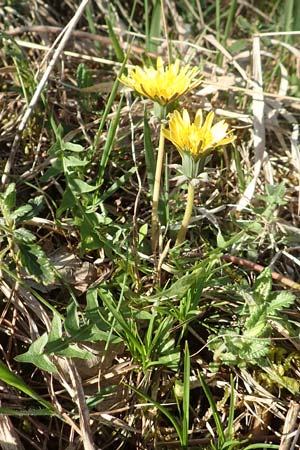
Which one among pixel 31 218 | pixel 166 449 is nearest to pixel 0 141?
pixel 31 218

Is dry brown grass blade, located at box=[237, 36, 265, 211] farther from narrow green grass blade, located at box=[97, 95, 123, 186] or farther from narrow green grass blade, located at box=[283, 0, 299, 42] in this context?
narrow green grass blade, located at box=[97, 95, 123, 186]

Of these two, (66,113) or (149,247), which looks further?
(66,113)

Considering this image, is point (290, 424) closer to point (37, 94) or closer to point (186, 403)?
point (186, 403)

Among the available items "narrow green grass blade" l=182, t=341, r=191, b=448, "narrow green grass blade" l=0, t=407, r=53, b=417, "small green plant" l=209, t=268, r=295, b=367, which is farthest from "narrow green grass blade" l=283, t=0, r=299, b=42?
"narrow green grass blade" l=0, t=407, r=53, b=417

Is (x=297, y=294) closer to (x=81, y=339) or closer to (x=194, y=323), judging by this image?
(x=194, y=323)

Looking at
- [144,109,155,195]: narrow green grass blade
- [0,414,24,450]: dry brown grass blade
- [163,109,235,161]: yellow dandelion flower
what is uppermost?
[163,109,235,161]: yellow dandelion flower

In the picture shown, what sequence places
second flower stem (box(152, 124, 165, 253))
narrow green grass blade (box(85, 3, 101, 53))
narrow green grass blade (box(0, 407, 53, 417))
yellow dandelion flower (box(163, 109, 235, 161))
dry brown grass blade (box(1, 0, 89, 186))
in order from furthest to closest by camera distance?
narrow green grass blade (box(85, 3, 101, 53)) → dry brown grass blade (box(1, 0, 89, 186)) → second flower stem (box(152, 124, 165, 253)) → yellow dandelion flower (box(163, 109, 235, 161)) → narrow green grass blade (box(0, 407, 53, 417))
